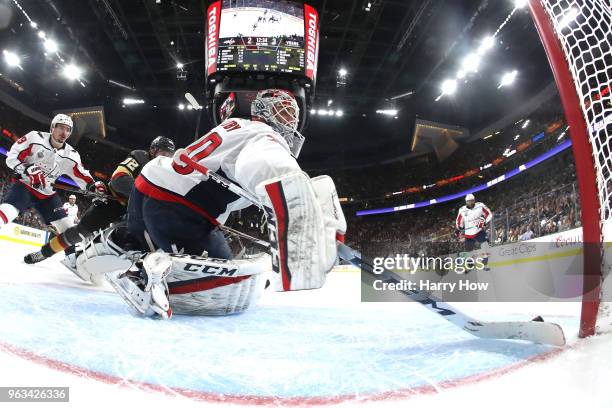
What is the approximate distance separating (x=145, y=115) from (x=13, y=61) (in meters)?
4.31

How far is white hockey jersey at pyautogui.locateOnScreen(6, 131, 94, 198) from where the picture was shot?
3605 mm

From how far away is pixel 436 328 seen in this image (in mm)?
1523

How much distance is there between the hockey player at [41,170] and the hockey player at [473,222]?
5837 mm

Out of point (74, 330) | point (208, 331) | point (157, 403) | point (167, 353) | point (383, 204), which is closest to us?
point (157, 403)

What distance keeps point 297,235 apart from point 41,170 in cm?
373

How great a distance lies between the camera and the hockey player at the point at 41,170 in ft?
11.8

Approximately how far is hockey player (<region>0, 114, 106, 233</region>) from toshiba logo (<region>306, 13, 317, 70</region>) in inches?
169

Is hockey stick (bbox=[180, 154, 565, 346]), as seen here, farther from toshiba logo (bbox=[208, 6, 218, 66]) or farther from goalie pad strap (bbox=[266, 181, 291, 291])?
toshiba logo (bbox=[208, 6, 218, 66])

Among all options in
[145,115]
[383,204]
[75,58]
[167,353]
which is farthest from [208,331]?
[383,204]

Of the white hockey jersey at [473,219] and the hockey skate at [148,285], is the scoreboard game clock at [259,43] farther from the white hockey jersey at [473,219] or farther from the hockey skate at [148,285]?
the hockey skate at [148,285]

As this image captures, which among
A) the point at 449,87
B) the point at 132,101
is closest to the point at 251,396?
the point at 449,87

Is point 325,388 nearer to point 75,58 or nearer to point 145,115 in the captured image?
point 75,58

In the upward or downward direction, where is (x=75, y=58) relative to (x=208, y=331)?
upward

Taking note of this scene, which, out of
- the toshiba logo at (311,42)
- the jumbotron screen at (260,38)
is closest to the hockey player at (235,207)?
the jumbotron screen at (260,38)
